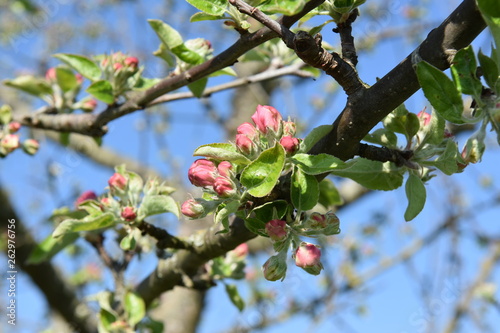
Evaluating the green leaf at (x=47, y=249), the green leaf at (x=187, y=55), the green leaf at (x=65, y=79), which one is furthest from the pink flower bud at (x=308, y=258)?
the green leaf at (x=65, y=79)

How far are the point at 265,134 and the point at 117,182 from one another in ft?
1.63

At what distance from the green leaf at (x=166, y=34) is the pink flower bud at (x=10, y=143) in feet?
2.05

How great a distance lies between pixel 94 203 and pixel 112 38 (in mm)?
5406

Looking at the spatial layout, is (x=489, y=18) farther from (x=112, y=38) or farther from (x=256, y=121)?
(x=112, y=38)

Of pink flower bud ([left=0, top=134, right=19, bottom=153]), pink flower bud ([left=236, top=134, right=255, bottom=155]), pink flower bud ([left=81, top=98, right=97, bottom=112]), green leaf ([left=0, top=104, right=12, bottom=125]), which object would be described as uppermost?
pink flower bud ([left=81, top=98, right=97, bottom=112])

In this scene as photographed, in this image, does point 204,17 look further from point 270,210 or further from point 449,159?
point 449,159

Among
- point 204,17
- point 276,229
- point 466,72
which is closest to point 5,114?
point 204,17

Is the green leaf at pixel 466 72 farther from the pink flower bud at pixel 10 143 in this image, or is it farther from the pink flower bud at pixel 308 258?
the pink flower bud at pixel 10 143

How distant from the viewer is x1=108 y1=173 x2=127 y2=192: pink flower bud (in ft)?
4.20

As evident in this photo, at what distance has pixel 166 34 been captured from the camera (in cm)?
130

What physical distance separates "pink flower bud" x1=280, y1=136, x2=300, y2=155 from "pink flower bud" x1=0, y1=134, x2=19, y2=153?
1.07 meters

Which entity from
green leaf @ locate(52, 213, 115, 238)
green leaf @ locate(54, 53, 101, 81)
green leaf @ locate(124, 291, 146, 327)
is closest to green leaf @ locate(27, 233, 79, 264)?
green leaf @ locate(124, 291, 146, 327)

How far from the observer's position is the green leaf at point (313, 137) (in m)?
0.89

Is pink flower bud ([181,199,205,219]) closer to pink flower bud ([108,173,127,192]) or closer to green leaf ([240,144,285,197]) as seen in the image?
green leaf ([240,144,285,197])
